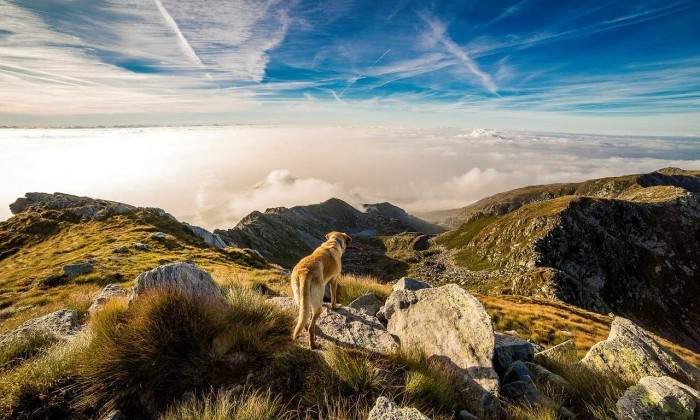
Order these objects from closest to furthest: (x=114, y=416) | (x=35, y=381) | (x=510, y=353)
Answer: (x=114, y=416) → (x=35, y=381) → (x=510, y=353)

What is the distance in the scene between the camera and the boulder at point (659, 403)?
5621 millimetres

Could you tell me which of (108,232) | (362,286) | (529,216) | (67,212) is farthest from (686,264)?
(67,212)

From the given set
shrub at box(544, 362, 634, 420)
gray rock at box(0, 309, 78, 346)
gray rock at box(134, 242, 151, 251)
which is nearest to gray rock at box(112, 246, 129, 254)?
gray rock at box(134, 242, 151, 251)

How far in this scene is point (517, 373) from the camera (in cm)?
777

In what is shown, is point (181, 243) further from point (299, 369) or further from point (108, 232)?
point (299, 369)

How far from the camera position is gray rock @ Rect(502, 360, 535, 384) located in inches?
301

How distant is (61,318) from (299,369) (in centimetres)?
919

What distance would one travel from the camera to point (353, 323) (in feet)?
29.9

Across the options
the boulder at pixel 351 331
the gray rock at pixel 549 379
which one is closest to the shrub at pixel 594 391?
the gray rock at pixel 549 379

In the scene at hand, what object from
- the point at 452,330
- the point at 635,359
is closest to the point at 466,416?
the point at 452,330

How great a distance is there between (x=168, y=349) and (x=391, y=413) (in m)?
4.88

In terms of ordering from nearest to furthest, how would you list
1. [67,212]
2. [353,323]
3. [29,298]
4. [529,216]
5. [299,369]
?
[299,369] < [353,323] < [29,298] < [67,212] < [529,216]

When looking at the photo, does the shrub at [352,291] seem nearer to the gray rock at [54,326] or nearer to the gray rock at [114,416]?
the gray rock at [54,326]

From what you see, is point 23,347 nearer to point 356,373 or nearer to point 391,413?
point 356,373
